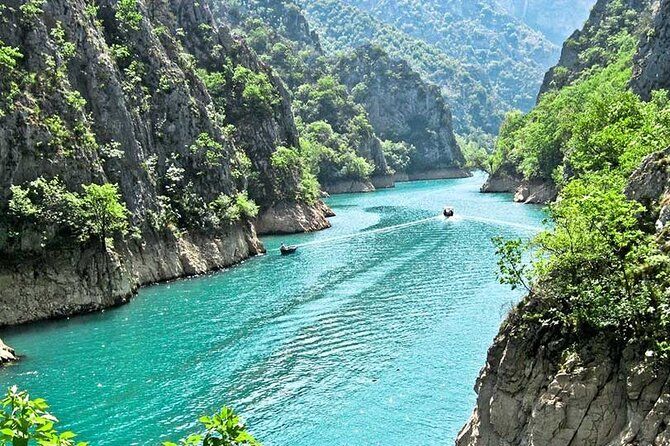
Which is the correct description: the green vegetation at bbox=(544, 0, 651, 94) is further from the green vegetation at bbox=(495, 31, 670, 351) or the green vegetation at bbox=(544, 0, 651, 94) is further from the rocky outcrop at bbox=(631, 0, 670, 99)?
the green vegetation at bbox=(495, 31, 670, 351)

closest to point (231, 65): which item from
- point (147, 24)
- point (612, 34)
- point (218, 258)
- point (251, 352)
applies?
point (147, 24)

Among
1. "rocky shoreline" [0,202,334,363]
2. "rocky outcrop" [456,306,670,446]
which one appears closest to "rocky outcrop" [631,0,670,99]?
"rocky shoreline" [0,202,334,363]

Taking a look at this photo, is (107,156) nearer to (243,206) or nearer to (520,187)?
(243,206)

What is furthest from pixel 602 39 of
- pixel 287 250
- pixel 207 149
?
pixel 207 149

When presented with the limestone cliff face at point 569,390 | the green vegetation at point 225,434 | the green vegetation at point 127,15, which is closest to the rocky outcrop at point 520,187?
the green vegetation at point 127,15

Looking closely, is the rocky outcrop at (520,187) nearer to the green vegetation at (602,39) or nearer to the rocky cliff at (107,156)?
the green vegetation at (602,39)

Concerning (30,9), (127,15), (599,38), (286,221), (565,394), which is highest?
(599,38)

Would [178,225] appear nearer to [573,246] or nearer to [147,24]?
[147,24]
